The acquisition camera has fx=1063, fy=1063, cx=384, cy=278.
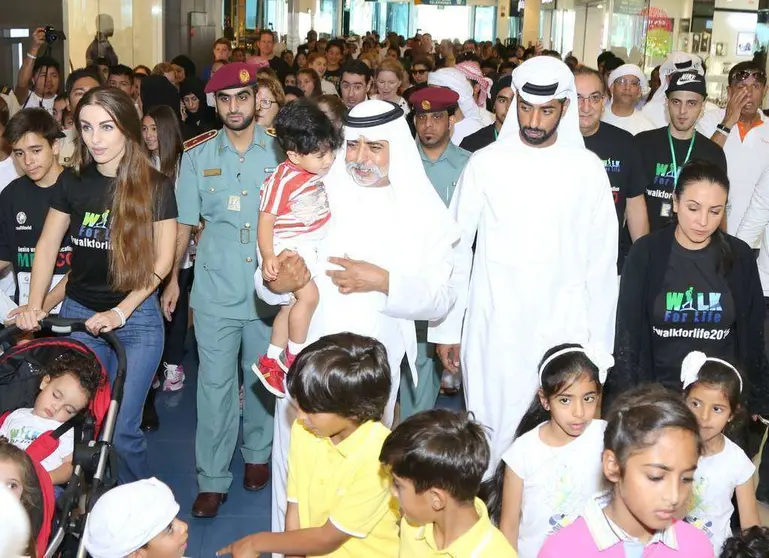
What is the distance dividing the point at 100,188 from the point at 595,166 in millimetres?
2057

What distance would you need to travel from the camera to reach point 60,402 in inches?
160

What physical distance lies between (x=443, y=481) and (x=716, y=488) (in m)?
1.30

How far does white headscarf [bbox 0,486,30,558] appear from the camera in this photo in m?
1.41

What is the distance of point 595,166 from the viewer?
14.5 ft

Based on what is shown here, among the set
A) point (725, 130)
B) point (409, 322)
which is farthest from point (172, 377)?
point (725, 130)

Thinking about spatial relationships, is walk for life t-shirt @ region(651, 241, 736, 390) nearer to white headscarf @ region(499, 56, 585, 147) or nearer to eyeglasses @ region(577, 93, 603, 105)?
white headscarf @ region(499, 56, 585, 147)

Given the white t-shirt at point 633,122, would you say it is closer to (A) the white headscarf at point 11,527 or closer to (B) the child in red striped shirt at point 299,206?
(B) the child in red striped shirt at point 299,206

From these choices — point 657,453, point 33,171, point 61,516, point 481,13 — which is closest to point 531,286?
point 657,453

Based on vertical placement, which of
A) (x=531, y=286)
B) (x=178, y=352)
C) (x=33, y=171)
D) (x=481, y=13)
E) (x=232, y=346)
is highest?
(x=481, y=13)

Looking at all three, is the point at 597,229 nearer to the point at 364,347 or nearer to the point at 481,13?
the point at 364,347

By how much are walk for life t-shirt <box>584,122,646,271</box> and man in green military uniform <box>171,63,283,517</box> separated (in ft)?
5.91

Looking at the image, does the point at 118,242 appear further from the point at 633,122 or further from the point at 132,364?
the point at 633,122

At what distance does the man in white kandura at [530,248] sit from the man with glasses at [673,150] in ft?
5.35

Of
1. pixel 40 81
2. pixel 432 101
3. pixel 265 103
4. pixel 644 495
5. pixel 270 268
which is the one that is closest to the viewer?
pixel 644 495
